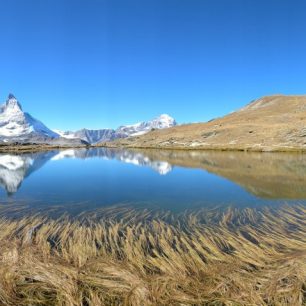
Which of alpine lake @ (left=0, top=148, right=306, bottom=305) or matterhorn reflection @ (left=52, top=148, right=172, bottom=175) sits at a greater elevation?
matterhorn reflection @ (left=52, top=148, right=172, bottom=175)

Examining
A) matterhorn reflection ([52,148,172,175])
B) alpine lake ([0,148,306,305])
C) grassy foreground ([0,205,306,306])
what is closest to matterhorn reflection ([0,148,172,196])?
matterhorn reflection ([52,148,172,175])

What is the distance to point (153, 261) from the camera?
1268cm

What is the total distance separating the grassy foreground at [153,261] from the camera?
33.2ft

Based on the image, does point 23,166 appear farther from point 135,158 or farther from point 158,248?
point 158,248

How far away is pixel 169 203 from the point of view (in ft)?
86.8

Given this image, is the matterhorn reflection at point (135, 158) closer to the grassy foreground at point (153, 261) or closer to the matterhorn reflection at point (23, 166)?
the matterhorn reflection at point (23, 166)

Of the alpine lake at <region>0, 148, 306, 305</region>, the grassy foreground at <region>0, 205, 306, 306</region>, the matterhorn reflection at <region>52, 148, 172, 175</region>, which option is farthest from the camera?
the matterhorn reflection at <region>52, 148, 172, 175</region>

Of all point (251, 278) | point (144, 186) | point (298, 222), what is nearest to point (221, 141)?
point (144, 186)

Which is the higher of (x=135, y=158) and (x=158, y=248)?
(x=135, y=158)

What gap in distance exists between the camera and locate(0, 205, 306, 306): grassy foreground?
10.1 meters

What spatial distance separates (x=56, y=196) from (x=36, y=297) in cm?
2096

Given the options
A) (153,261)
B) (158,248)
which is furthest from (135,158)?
(153,261)

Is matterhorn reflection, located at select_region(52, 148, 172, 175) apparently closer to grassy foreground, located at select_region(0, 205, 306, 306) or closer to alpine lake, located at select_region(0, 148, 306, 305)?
alpine lake, located at select_region(0, 148, 306, 305)

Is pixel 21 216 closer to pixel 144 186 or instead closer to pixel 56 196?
pixel 56 196
